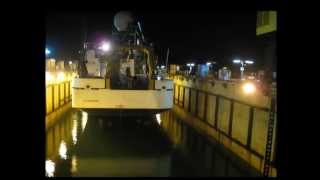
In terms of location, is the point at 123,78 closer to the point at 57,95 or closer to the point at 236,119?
the point at 57,95

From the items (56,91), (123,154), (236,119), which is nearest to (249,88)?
(236,119)

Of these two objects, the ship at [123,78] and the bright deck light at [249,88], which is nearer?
the bright deck light at [249,88]

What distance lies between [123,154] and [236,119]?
10.5 ft

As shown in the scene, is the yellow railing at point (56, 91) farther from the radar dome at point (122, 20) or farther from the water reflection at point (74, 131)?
the radar dome at point (122, 20)

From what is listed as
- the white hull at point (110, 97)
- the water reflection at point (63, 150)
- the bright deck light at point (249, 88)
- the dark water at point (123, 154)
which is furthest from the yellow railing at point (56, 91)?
the bright deck light at point (249, 88)

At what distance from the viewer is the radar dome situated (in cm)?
1772

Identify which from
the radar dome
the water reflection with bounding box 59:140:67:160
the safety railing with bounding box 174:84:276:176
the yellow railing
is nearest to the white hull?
the safety railing with bounding box 174:84:276:176

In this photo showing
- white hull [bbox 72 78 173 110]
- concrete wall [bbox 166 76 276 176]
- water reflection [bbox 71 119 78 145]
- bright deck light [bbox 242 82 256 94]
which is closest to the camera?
concrete wall [bbox 166 76 276 176]

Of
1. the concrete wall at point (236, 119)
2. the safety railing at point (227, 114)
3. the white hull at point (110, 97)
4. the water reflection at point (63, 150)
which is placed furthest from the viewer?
the white hull at point (110, 97)

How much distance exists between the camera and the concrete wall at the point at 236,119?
983 centimetres

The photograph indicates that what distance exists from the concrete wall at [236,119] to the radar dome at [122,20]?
12.4 ft

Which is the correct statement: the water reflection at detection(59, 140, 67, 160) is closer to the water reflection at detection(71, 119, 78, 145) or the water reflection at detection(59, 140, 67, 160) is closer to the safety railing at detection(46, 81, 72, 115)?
the water reflection at detection(71, 119, 78, 145)

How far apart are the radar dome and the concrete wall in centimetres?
377
